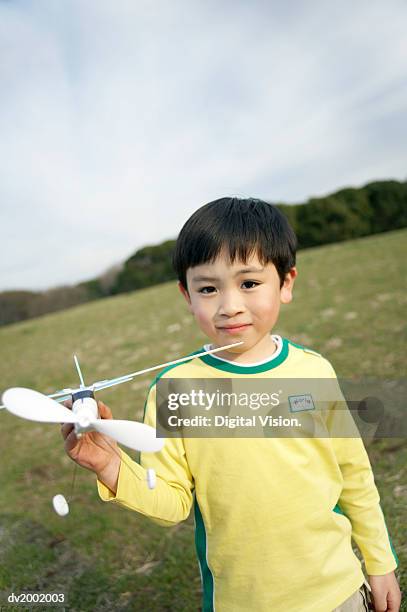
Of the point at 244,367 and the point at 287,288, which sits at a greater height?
the point at 287,288

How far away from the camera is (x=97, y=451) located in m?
1.72

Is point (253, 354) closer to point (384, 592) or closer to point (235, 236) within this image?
point (235, 236)

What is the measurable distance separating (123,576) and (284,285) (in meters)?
2.57

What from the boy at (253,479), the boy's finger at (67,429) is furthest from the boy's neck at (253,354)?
the boy's finger at (67,429)

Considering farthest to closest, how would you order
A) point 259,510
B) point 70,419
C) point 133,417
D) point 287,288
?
point 133,417, point 287,288, point 259,510, point 70,419

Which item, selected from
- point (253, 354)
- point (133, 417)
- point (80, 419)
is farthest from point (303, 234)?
point (80, 419)

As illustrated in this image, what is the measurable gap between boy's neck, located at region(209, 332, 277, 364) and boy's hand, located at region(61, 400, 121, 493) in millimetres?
579

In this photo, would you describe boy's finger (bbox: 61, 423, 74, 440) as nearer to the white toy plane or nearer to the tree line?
the white toy plane

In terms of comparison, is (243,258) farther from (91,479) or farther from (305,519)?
(91,479)

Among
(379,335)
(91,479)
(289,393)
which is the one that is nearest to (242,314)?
(289,393)

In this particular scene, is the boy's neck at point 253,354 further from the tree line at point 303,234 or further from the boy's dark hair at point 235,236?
the tree line at point 303,234

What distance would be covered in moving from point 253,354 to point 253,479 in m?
0.49

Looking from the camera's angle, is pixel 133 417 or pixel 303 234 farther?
pixel 303 234

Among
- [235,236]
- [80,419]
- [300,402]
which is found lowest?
[300,402]
